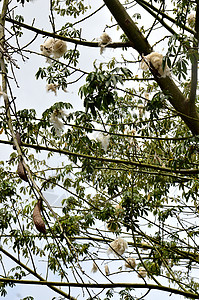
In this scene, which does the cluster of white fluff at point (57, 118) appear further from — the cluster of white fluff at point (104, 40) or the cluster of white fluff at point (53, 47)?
the cluster of white fluff at point (104, 40)

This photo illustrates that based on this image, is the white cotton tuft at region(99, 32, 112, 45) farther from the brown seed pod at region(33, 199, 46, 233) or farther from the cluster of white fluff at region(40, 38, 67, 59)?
the brown seed pod at region(33, 199, 46, 233)

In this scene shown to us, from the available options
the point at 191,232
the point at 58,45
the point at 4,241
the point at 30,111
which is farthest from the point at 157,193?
the point at 4,241

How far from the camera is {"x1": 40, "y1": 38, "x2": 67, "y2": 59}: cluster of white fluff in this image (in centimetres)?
194

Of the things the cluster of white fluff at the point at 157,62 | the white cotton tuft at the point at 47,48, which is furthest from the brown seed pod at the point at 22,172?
the white cotton tuft at the point at 47,48

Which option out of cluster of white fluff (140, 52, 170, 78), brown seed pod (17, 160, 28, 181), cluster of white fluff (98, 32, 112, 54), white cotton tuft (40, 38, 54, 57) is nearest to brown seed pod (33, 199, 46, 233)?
brown seed pod (17, 160, 28, 181)

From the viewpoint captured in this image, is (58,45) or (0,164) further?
(0,164)

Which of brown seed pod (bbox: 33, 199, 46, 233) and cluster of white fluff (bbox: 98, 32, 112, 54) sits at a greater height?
cluster of white fluff (bbox: 98, 32, 112, 54)

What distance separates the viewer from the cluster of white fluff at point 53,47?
1.94 metres

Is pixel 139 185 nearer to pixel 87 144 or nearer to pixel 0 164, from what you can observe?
pixel 87 144

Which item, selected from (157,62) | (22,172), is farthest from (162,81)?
(22,172)

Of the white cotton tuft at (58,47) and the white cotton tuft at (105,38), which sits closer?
the white cotton tuft at (58,47)

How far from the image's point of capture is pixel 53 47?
1956mm

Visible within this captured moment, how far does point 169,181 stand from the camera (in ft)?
8.37

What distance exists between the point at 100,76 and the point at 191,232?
153 centimetres
